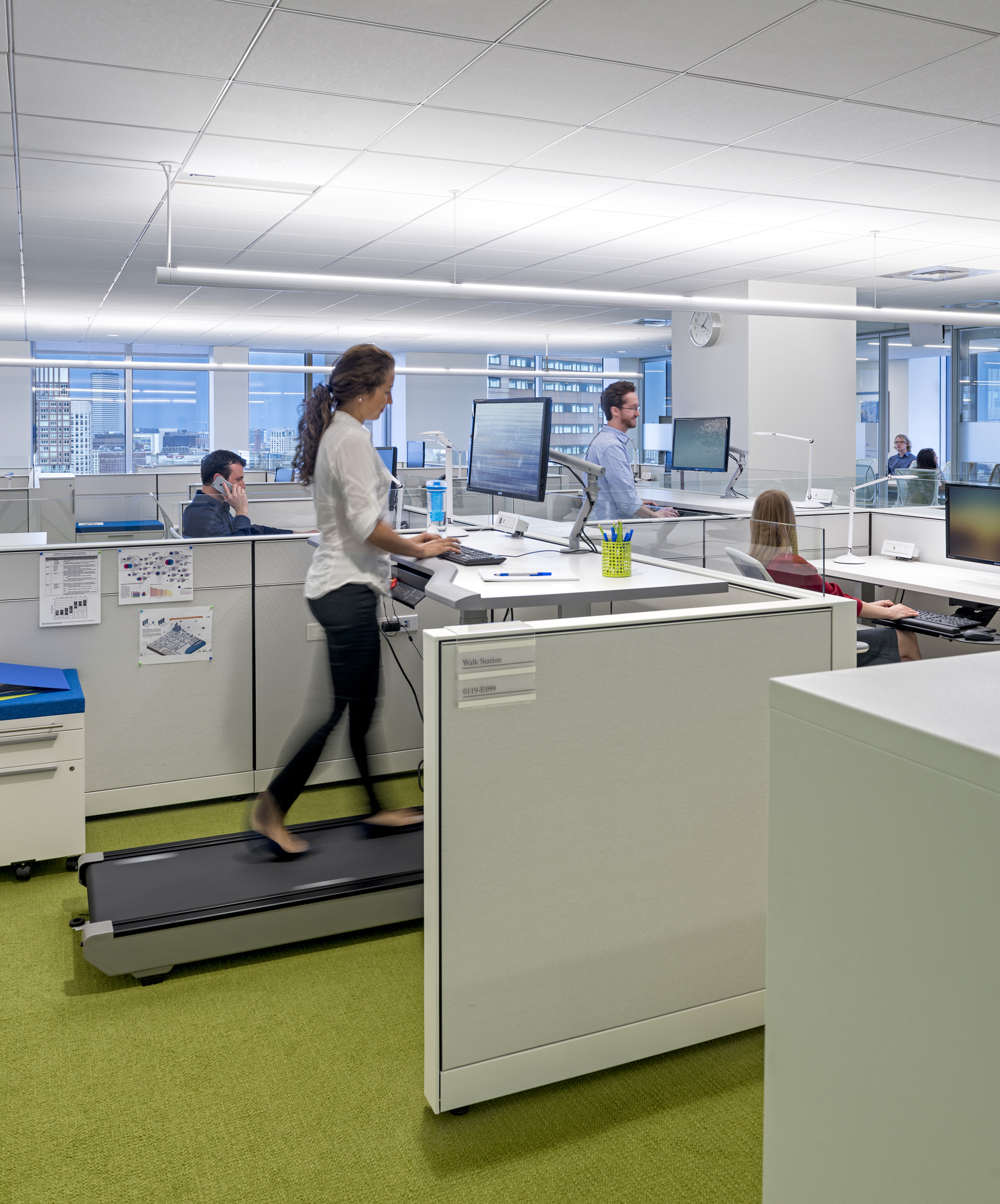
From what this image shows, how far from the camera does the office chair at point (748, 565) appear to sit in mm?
3146

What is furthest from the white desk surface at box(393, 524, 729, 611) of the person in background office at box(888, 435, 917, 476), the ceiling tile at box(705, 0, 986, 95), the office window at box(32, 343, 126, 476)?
the office window at box(32, 343, 126, 476)

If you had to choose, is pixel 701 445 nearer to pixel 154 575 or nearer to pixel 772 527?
pixel 772 527

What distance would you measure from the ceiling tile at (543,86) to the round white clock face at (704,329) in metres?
4.29

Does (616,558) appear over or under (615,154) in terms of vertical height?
under

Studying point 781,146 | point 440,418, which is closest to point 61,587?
point 781,146

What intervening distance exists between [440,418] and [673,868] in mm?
11746

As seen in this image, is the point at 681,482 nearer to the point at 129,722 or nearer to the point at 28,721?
the point at 129,722

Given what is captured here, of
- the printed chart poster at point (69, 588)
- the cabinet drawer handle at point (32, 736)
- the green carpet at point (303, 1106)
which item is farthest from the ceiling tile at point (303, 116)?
the green carpet at point (303, 1106)

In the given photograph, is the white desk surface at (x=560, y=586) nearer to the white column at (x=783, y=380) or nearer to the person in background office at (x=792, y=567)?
the person in background office at (x=792, y=567)

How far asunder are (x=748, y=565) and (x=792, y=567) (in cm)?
15

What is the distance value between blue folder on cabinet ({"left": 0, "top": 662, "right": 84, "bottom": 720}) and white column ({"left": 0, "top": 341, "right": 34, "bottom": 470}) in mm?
10152

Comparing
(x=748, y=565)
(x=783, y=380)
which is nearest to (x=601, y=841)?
(x=748, y=565)

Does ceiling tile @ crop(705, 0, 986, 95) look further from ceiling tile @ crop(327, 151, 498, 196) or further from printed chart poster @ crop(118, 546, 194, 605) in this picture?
printed chart poster @ crop(118, 546, 194, 605)

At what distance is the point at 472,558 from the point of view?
275 cm
